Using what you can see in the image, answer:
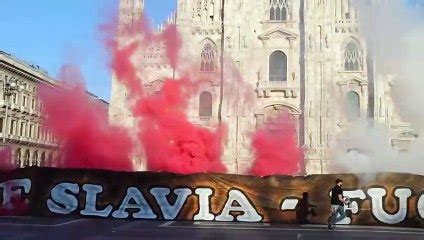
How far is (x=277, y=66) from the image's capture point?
4191 centimetres

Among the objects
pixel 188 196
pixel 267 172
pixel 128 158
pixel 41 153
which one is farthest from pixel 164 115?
pixel 41 153

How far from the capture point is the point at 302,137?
130ft

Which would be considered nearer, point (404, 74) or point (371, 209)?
point (371, 209)

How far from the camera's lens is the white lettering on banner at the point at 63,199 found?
58.5 ft

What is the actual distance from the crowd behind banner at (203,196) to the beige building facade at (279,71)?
20.9 metres

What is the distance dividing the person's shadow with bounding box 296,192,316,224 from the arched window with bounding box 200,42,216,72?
85.6 feet

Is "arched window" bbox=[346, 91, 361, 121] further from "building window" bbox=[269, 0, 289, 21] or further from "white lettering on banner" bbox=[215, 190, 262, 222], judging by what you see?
"white lettering on banner" bbox=[215, 190, 262, 222]

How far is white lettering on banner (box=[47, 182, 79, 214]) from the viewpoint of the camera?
1784 centimetres

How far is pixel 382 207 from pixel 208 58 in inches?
1085

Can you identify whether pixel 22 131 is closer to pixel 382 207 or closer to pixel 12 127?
pixel 12 127

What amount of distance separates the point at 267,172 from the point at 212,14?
17.6m

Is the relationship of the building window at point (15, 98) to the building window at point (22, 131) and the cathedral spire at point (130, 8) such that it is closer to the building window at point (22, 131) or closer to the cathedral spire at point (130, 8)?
the building window at point (22, 131)

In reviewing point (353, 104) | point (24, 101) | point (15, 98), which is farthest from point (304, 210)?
point (24, 101)

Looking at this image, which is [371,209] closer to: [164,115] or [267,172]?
[267,172]
